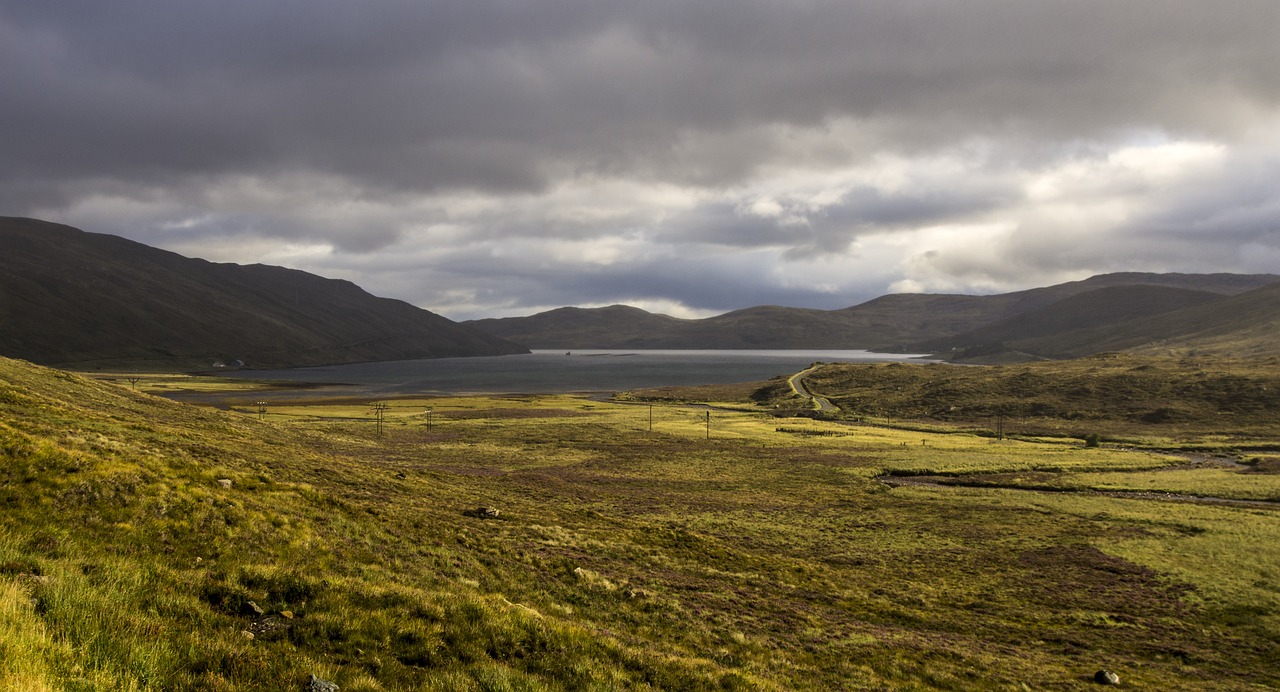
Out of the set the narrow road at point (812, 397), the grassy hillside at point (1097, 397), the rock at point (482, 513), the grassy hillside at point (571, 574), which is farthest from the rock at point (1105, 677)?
the narrow road at point (812, 397)

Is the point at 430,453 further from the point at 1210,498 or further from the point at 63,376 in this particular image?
the point at 1210,498

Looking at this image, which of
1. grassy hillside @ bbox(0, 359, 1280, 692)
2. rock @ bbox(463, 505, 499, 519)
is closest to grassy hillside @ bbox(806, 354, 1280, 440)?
grassy hillside @ bbox(0, 359, 1280, 692)

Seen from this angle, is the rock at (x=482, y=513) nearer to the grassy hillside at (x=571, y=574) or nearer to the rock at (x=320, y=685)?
the grassy hillside at (x=571, y=574)

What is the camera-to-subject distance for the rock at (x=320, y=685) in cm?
997

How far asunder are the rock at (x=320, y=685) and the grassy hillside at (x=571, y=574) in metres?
0.26

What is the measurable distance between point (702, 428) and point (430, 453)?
165 feet

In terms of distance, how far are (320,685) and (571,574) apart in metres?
16.0

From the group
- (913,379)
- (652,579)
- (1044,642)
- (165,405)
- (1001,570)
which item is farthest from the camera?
(913,379)

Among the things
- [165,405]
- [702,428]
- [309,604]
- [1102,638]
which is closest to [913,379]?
[702,428]

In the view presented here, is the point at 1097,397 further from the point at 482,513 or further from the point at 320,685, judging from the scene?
the point at 320,685

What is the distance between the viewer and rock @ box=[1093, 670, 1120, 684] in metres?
21.5

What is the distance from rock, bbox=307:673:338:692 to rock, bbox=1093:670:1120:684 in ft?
82.3

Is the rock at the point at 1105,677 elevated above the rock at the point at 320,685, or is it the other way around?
the rock at the point at 320,685

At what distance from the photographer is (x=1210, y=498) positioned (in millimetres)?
57094
